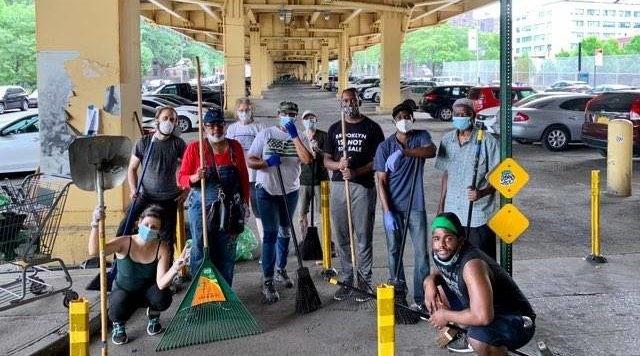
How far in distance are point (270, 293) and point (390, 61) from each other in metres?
29.4

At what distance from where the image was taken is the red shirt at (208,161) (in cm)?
594

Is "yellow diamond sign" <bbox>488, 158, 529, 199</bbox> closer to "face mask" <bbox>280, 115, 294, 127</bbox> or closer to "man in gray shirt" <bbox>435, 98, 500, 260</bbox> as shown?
"man in gray shirt" <bbox>435, 98, 500, 260</bbox>

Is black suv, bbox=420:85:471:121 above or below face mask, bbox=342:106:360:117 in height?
above

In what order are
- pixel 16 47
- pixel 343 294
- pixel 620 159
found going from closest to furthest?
pixel 343 294 < pixel 620 159 < pixel 16 47

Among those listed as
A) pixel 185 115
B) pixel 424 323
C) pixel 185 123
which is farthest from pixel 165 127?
pixel 185 115

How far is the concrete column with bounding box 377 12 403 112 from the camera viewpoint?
3447 cm

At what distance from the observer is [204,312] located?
18.4ft

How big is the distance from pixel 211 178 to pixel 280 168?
959 mm

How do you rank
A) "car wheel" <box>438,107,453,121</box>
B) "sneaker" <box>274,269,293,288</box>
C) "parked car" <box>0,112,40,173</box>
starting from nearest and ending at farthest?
"sneaker" <box>274,269,293,288</box> < "parked car" <box>0,112,40,173</box> < "car wheel" <box>438,107,453,121</box>

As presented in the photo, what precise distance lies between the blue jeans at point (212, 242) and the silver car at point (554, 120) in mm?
13735

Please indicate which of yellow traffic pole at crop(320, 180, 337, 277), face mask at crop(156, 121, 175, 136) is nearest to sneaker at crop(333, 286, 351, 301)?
yellow traffic pole at crop(320, 180, 337, 277)

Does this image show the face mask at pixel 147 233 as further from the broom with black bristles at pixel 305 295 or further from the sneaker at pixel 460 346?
the sneaker at pixel 460 346

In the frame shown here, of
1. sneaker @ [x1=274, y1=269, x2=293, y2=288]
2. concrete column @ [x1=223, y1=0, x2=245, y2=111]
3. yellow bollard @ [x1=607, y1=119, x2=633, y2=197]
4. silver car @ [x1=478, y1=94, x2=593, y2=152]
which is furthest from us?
concrete column @ [x1=223, y1=0, x2=245, y2=111]

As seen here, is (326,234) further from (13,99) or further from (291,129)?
(13,99)
